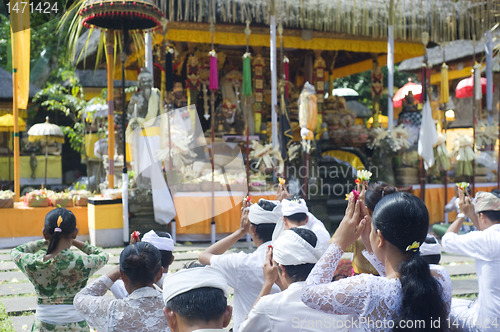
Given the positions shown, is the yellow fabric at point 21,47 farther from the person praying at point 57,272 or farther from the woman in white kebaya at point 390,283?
the woman in white kebaya at point 390,283

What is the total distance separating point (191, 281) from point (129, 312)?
50cm

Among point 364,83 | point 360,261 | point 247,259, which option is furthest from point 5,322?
point 364,83

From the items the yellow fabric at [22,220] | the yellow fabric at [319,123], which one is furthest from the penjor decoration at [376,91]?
the yellow fabric at [22,220]

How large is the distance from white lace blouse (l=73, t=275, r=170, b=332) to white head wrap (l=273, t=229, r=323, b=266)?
544mm

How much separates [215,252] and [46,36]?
17.0 meters

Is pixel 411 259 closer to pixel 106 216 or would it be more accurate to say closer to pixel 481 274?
pixel 481 274

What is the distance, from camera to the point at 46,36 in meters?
17.2

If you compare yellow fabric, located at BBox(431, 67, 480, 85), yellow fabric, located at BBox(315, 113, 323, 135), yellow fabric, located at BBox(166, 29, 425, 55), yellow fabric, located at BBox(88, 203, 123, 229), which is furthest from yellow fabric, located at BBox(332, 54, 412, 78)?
yellow fabric, located at BBox(88, 203, 123, 229)

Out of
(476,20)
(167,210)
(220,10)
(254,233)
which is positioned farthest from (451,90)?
(254,233)

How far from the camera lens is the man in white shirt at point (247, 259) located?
2.57 meters

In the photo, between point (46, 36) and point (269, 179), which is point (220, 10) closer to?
point (269, 179)

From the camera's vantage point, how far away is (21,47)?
755 cm

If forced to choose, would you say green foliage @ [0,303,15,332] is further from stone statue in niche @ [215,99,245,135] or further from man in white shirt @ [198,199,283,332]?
stone statue in niche @ [215,99,245,135]

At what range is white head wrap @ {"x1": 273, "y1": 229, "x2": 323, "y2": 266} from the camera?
1988 millimetres
